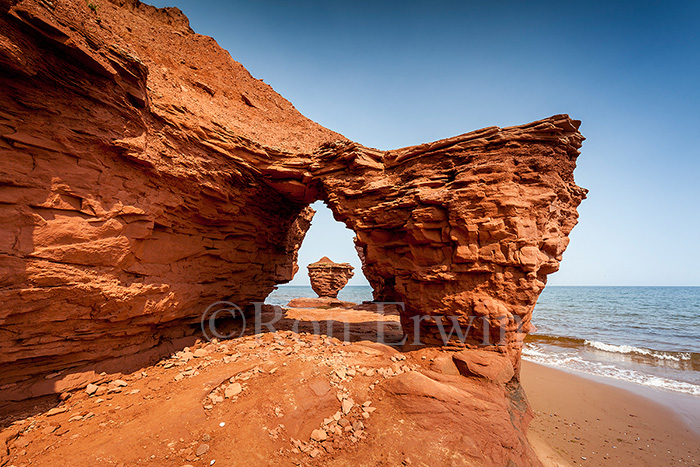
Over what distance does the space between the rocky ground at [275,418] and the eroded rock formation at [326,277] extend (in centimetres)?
2250

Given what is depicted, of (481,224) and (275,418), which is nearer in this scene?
(275,418)

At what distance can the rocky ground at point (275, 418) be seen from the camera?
4020mm

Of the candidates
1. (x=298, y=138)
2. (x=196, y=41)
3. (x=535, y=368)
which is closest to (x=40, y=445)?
(x=298, y=138)

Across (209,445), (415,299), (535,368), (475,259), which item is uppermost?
(475,259)

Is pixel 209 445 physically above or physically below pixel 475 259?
below

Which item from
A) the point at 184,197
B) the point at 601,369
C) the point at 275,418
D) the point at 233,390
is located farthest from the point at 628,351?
the point at 184,197

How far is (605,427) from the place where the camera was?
297 inches

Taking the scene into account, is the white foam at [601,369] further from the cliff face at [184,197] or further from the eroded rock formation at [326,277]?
the eroded rock formation at [326,277]

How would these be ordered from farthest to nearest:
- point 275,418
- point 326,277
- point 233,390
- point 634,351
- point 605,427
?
point 326,277
point 634,351
point 605,427
point 233,390
point 275,418

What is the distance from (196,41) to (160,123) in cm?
675

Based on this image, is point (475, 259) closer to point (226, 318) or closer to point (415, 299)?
point (415, 299)

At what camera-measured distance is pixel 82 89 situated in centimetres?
504

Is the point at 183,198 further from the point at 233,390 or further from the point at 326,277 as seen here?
the point at 326,277

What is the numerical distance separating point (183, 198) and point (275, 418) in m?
6.34
